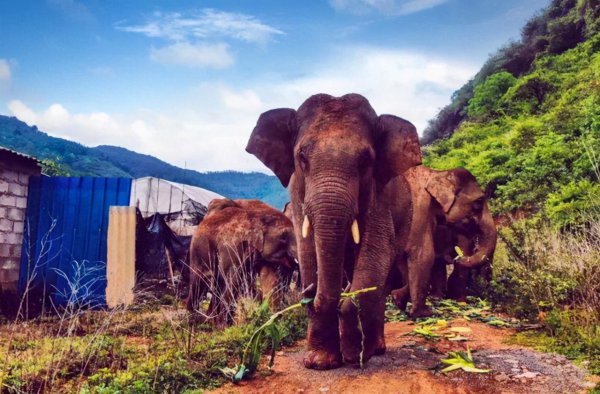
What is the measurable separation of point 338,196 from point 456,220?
6.65 metres

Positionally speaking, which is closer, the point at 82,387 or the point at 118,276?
the point at 82,387

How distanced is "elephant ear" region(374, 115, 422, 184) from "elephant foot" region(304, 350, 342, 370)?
1912 mm

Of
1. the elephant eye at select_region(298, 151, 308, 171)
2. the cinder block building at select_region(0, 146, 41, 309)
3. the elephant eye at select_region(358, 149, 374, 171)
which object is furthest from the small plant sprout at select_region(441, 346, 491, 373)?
the cinder block building at select_region(0, 146, 41, 309)

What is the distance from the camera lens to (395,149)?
5.80 meters

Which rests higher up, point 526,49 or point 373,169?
point 526,49

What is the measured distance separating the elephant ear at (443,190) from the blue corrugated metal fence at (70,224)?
22.9 ft

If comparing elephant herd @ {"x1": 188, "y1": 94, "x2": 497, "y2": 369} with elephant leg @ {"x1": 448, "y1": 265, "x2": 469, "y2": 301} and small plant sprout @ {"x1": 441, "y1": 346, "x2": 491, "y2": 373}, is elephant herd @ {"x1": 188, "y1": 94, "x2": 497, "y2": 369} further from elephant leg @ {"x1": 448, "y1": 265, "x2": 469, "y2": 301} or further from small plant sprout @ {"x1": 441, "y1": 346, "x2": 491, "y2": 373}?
elephant leg @ {"x1": 448, "y1": 265, "x2": 469, "y2": 301}

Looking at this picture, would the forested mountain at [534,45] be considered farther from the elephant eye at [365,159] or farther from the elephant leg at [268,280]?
the elephant eye at [365,159]

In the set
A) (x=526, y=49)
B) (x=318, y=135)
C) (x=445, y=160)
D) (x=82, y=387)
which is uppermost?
(x=526, y=49)

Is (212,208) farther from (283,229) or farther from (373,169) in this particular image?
(373,169)

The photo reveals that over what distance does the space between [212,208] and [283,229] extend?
2.29 meters

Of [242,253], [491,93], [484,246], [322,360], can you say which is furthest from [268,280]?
[491,93]

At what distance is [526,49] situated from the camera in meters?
43.3

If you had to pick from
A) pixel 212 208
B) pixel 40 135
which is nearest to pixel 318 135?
pixel 212 208
